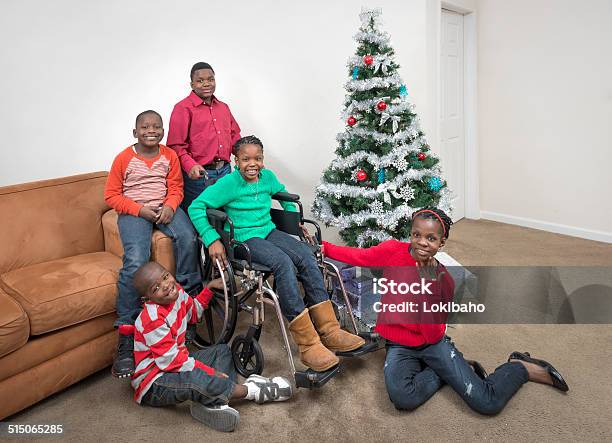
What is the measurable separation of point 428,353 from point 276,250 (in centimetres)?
84

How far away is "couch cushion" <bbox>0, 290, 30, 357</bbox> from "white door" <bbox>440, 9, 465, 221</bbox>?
3.78 metres

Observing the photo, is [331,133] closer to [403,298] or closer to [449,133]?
[449,133]

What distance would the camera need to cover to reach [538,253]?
4.27m

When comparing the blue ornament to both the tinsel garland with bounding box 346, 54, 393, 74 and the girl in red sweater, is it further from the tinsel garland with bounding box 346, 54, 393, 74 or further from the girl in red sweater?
the girl in red sweater

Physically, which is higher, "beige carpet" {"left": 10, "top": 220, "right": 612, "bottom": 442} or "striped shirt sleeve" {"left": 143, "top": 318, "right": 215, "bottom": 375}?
"striped shirt sleeve" {"left": 143, "top": 318, "right": 215, "bottom": 375}

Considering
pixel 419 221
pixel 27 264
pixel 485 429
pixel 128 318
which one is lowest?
pixel 485 429

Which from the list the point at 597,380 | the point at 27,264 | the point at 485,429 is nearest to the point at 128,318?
the point at 27,264

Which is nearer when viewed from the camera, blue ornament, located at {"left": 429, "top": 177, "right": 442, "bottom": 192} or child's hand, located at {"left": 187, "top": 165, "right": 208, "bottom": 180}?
child's hand, located at {"left": 187, "top": 165, "right": 208, "bottom": 180}

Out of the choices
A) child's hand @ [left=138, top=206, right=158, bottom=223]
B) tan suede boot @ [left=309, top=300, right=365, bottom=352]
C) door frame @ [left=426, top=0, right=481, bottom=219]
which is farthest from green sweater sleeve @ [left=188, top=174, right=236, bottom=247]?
door frame @ [left=426, top=0, right=481, bottom=219]

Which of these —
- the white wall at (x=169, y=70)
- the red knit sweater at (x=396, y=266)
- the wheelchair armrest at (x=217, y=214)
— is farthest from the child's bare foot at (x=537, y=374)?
the white wall at (x=169, y=70)

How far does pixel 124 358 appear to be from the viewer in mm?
2408

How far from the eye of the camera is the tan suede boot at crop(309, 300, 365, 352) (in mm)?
2521

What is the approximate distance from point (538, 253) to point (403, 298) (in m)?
2.32

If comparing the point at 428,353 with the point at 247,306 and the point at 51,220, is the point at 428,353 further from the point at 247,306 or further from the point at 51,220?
the point at 51,220
